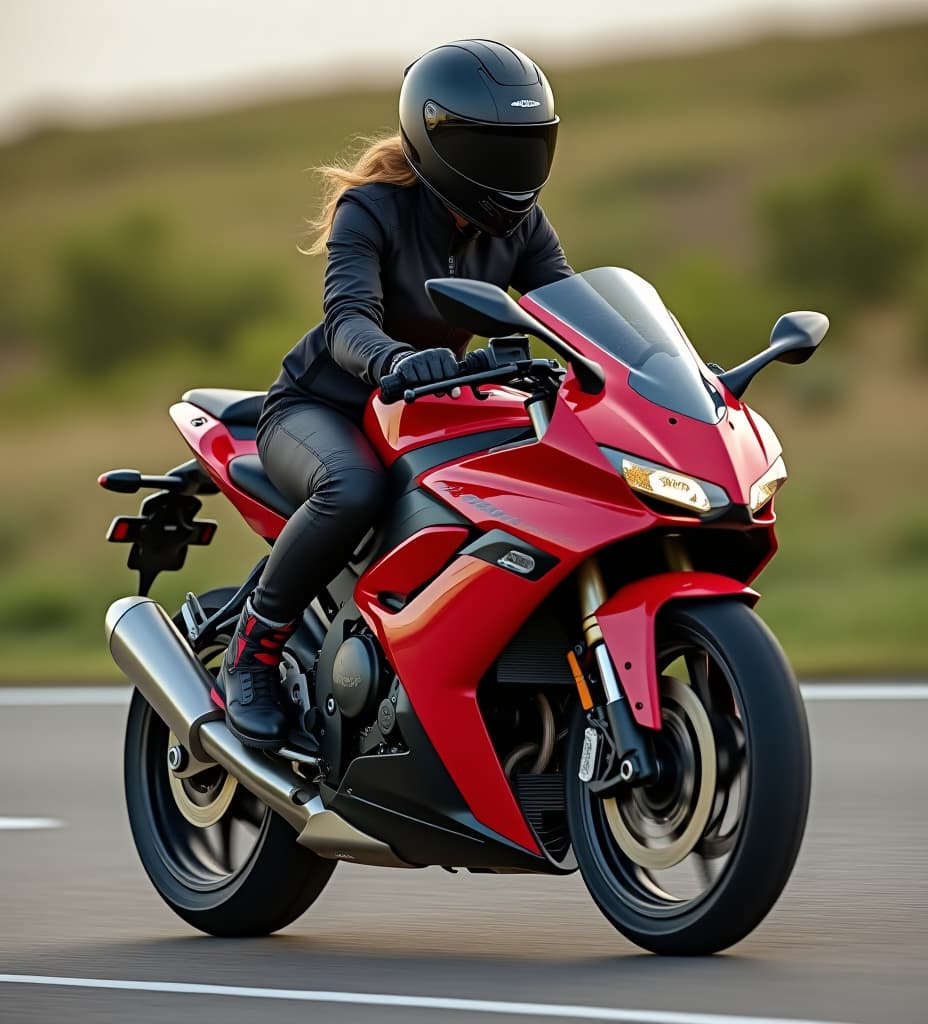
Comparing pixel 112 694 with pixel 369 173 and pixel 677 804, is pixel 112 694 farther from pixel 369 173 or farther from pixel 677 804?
pixel 677 804

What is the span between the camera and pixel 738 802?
5.25 meters

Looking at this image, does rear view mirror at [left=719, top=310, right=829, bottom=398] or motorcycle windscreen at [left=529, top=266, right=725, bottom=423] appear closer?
motorcycle windscreen at [left=529, top=266, right=725, bottom=423]

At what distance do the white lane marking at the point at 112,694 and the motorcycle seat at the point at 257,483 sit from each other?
629cm

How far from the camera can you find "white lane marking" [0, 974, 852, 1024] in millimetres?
4733

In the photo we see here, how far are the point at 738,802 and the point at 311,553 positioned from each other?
1.36 m

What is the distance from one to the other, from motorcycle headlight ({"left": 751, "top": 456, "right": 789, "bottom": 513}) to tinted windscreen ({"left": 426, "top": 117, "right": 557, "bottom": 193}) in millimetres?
975

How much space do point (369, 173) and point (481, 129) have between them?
0.47m

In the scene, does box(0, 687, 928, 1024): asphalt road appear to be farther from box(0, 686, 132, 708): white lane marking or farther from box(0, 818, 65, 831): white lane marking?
box(0, 686, 132, 708): white lane marking

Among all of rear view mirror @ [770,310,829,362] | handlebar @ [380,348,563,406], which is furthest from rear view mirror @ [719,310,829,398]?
handlebar @ [380,348,563,406]

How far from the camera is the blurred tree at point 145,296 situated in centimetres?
5288

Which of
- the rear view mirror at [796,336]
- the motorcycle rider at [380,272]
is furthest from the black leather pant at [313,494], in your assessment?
the rear view mirror at [796,336]

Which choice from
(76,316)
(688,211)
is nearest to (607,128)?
(688,211)

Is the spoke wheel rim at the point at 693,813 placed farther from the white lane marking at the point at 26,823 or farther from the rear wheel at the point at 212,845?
the white lane marking at the point at 26,823

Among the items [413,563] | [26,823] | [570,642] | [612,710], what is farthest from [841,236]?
[612,710]
